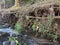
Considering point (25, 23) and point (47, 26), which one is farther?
point (25, 23)

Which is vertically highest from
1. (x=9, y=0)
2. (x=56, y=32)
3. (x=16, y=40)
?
(x=9, y=0)

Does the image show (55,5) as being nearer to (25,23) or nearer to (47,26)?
(47,26)

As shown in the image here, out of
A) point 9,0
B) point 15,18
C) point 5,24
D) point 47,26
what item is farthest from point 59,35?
point 9,0

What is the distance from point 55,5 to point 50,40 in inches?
34.2

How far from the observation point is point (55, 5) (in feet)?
13.9

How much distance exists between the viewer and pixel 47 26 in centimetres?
396

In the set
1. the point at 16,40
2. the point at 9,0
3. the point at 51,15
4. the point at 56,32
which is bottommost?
the point at 16,40

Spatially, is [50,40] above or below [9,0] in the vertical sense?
below

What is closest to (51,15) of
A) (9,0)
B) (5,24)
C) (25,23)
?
(25,23)

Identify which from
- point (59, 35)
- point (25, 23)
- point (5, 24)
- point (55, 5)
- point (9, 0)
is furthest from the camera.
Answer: point (9, 0)

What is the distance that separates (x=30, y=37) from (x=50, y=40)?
653 mm

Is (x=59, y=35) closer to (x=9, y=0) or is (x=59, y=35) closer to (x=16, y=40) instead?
(x=16, y=40)

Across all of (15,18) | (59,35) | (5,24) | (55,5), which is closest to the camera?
(59,35)

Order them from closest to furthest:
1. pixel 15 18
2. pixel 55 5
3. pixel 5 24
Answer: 1. pixel 55 5
2. pixel 15 18
3. pixel 5 24
